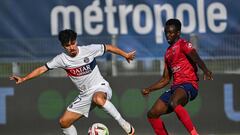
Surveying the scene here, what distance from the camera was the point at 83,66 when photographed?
11.7m

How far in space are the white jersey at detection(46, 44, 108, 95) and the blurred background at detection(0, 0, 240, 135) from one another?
3007mm

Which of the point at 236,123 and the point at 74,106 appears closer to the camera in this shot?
the point at 74,106

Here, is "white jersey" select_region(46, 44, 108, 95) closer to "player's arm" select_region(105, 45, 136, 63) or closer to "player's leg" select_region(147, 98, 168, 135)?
"player's arm" select_region(105, 45, 136, 63)

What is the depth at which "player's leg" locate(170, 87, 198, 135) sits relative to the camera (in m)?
10.8

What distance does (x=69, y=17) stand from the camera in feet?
51.2

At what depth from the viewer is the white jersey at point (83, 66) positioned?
11.7m

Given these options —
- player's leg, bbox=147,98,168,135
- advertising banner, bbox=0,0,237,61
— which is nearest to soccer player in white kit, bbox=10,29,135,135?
player's leg, bbox=147,98,168,135

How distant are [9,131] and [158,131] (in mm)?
4520

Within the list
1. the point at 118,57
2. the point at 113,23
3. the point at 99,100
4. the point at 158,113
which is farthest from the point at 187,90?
the point at 113,23

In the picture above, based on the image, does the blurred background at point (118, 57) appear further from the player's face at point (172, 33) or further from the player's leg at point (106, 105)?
the player's face at point (172, 33)

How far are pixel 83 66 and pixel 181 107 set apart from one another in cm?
177

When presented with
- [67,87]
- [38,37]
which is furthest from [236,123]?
[38,37]

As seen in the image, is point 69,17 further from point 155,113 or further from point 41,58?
point 155,113

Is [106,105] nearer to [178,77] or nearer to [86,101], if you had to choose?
[86,101]
